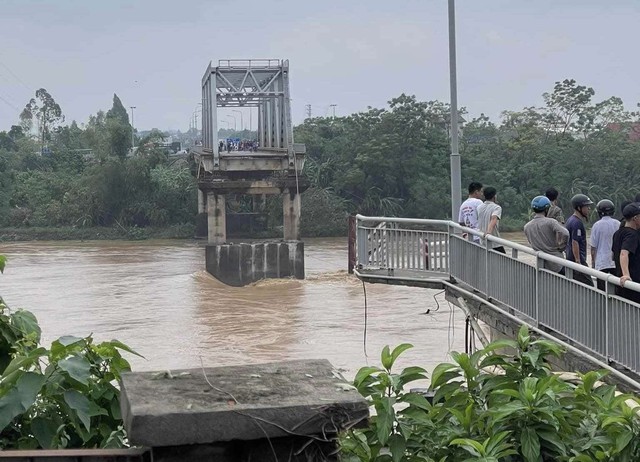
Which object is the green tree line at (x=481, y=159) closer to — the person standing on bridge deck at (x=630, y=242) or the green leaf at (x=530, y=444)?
the person standing on bridge deck at (x=630, y=242)

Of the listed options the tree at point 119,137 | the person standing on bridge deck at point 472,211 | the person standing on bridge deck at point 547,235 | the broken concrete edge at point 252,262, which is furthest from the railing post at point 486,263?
the tree at point 119,137

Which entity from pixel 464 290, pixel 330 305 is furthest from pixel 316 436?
pixel 330 305

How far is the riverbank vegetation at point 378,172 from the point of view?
60812 millimetres

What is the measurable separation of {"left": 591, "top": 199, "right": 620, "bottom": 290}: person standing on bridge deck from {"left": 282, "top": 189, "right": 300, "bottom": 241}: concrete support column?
1670 inches

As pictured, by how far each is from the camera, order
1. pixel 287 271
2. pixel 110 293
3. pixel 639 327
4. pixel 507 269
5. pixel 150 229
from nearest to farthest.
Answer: pixel 639 327
pixel 507 269
pixel 110 293
pixel 287 271
pixel 150 229

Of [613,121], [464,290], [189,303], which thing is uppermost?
[613,121]

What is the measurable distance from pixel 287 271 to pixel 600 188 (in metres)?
22.0

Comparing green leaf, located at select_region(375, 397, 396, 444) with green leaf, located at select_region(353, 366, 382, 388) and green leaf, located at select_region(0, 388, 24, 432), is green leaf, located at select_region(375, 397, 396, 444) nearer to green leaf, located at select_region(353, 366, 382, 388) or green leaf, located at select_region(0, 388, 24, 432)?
green leaf, located at select_region(353, 366, 382, 388)

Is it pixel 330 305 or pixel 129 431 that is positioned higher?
pixel 129 431

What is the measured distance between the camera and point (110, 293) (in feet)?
121

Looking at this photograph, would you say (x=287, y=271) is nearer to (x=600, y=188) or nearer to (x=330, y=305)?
(x=330, y=305)

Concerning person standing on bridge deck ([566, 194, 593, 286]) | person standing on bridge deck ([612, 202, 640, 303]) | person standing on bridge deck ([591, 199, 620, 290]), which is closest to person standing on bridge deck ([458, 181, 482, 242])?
person standing on bridge deck ([566, 194, 593, 286])

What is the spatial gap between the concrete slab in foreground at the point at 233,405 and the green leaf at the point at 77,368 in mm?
133

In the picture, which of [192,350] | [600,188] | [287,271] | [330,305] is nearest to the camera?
[192,350]
